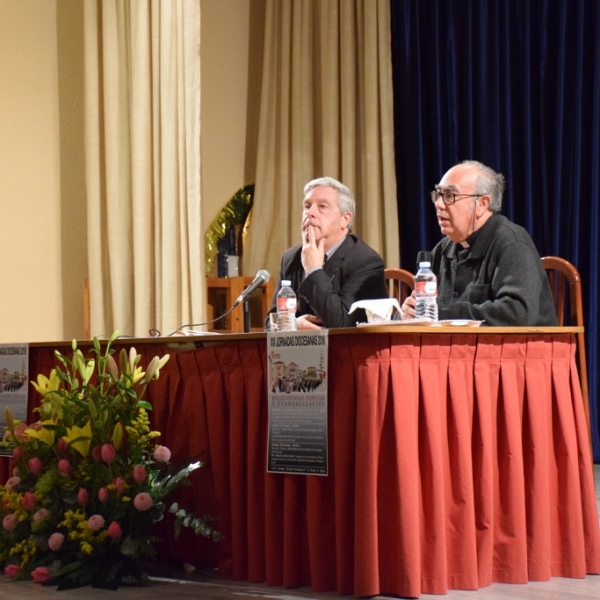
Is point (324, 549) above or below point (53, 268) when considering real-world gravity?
below

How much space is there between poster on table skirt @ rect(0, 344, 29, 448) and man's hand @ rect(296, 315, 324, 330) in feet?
3.08

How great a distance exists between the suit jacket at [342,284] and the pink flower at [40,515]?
1154mm

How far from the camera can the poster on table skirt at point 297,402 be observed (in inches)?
105

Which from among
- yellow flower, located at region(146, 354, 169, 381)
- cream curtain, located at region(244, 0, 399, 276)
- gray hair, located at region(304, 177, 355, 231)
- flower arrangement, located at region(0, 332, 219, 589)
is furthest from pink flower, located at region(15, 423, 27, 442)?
cream curtain, located at region(244, 0, 399, 276)

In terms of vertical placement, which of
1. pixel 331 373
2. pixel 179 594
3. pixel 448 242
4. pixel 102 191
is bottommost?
pixel 179 594

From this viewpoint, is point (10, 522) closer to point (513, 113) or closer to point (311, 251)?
point (311, 251)

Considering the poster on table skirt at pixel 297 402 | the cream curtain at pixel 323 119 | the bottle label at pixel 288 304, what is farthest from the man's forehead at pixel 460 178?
the cream curtain at pixel 323 119

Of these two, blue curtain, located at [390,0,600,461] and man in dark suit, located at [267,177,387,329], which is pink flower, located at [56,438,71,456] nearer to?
man in dark suit, located at [267,177,387,329]

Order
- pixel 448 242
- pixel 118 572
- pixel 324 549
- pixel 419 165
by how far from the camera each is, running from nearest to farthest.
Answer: pixel 324 549, pixel 118 572, pixel 448 242, pixel 419 165

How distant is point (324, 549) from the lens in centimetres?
269

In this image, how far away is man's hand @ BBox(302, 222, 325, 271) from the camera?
145 inches

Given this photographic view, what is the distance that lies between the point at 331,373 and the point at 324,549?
1.49ft

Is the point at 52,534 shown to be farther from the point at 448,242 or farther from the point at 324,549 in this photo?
the point at 448,242

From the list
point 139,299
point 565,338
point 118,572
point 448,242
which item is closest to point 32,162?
point 139,299
